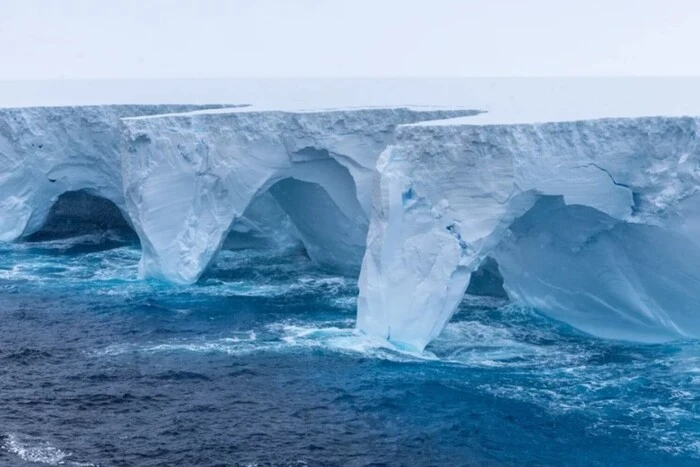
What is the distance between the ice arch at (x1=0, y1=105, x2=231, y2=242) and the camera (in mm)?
22266

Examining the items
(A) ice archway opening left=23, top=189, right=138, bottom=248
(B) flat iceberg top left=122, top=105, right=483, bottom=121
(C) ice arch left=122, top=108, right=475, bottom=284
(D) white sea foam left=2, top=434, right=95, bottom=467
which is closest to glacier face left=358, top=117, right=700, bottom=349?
(B) flat iceberg top left=122, top=105, right=483, bottom=121

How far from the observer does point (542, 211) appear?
1553 cm

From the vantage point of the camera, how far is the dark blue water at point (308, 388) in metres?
11.1

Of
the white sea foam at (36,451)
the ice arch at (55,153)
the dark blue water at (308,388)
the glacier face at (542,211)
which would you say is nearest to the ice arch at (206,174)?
the dark blue water at (308,388)

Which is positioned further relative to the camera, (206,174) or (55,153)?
(55,153)

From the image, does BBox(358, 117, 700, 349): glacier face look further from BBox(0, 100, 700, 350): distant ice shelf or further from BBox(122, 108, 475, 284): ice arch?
BBox(122, 108, 475, 284): ice arch

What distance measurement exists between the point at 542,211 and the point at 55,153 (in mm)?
12481

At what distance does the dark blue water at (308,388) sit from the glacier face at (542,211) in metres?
0.70

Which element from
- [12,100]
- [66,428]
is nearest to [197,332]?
[66,428]

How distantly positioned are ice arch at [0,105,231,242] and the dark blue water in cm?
524

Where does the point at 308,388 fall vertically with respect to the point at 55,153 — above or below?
below

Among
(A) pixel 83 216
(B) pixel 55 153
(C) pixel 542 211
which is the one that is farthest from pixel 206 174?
(A) pixel 83 216

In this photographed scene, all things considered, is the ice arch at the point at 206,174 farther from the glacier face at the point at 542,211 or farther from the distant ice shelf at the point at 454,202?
the glacier face at the point at 542,211

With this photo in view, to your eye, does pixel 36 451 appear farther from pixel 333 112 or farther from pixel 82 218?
pixel 82 218
